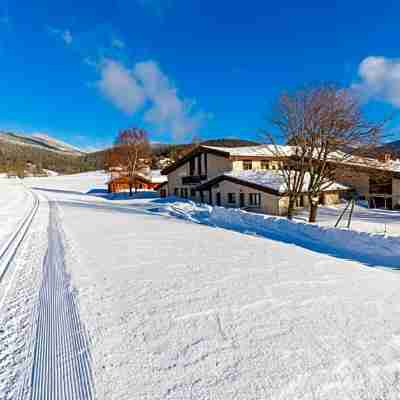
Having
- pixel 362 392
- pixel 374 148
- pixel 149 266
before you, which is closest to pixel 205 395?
pixel 362 392

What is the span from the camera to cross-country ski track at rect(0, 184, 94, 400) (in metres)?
2.85

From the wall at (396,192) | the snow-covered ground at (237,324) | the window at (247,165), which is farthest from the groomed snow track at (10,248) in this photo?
the wall at (396,192)

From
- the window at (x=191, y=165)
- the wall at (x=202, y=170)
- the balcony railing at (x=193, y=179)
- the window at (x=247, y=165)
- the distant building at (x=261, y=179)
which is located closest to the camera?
the distant building at (x=261, y=179)

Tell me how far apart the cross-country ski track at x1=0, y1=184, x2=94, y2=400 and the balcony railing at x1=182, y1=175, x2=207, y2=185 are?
24.8m

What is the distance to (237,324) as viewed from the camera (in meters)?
3.99

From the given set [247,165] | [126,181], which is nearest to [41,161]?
[126,181]

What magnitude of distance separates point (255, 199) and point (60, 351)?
67.4 ft

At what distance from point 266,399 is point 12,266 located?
6.94m

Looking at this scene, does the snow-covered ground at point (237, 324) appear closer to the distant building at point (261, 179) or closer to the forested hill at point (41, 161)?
the distant building at point (261, 179)

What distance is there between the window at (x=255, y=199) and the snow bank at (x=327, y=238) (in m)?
7.03

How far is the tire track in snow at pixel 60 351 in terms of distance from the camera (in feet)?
9.20

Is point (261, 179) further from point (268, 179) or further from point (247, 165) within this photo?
point (247, 165)

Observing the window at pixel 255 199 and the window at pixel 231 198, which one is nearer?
the window at pixel 255 199

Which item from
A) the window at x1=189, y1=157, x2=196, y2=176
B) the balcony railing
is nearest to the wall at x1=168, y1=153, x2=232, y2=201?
the window at x1=189, y1=157, x2=196, y2=176
